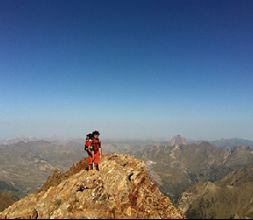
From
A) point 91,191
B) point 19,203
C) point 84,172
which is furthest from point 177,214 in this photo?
point 19,203

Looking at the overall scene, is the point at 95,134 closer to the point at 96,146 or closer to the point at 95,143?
the point at 95,143

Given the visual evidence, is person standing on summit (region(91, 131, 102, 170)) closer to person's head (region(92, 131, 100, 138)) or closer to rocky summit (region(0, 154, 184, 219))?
person's head (region(92, 131, 100, 138))

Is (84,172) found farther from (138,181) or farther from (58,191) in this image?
(138,181)

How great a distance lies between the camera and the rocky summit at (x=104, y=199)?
38062 millimetres

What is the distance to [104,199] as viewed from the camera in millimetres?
39969

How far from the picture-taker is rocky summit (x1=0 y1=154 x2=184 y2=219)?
38062mm

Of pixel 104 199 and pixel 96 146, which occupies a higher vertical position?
pixel 96 146

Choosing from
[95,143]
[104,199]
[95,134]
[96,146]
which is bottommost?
[104,199]

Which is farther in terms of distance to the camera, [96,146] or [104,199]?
[96,146]

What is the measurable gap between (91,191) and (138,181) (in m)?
6.96

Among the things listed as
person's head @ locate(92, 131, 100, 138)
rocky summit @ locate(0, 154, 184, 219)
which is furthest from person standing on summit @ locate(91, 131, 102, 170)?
rocky summit @ locate(0, 154, 184, 219)

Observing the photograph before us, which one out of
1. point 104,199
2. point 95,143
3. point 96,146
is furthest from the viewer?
point 96,146

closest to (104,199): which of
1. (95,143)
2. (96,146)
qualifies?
(96,146)

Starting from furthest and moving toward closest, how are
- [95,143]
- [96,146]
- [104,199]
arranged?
[96,146], [95,143], [104,199]
